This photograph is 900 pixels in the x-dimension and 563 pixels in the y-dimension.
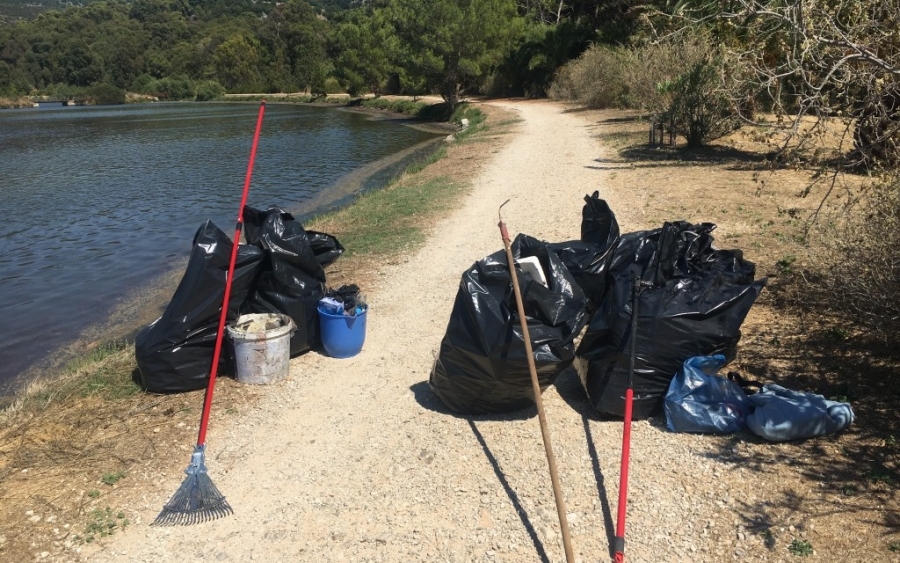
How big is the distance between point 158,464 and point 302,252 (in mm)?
1978

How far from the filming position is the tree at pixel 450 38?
1465 inches

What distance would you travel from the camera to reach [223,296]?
5094 mm

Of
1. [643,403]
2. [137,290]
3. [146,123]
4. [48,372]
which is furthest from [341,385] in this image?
[146,123]

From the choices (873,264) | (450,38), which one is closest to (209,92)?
(450,38)

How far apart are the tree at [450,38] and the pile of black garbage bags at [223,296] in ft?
110

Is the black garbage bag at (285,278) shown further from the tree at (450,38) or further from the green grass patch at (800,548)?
the tree at (450,38)

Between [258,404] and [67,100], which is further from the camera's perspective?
[67,100]

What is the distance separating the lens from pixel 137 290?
10.2 metres

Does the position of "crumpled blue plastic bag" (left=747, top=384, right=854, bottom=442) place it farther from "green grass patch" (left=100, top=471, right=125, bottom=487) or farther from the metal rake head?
"green grass patch" (left=100, top=471, right=125, bottom=487)

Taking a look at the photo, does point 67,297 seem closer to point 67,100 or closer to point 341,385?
point 341,385

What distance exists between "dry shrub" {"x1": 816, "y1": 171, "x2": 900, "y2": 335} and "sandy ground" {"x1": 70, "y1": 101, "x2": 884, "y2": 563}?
5.11 feet

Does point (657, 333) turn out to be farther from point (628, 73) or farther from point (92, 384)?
point (628, 73)

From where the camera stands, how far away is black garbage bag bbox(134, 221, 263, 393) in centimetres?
497

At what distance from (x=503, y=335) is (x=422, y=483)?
95 cm
